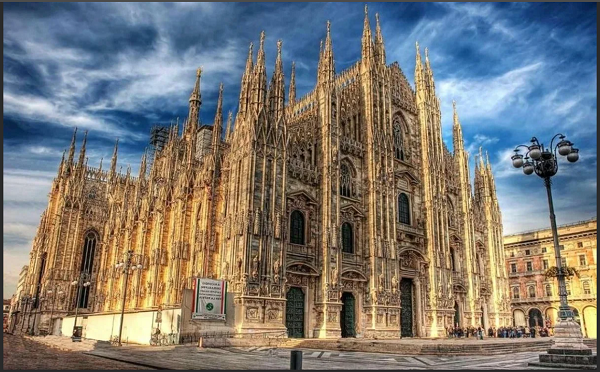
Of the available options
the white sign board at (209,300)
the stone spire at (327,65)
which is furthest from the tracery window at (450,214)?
the white sign board at (209,300)

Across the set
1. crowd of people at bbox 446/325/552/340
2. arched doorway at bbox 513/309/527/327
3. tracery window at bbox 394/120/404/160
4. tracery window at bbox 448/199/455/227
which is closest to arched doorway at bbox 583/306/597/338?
arched doorway at bbox 513/309/527/327

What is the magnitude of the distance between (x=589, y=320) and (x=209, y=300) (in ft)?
162

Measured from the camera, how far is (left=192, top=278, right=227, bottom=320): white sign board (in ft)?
79.8

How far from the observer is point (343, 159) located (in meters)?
35.3

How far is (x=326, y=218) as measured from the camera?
3158 centimetres

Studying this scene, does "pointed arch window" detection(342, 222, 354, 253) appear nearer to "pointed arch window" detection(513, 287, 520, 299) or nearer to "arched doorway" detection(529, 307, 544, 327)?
"arched doorway" detection(529, 307, 544, 327)

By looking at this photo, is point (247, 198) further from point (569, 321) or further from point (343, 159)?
point (569, 321)

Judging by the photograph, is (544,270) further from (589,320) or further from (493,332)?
(493,332)

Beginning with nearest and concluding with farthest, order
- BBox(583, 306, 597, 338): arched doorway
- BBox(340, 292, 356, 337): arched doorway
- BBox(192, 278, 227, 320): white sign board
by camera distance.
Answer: BBox(192, 278, 227, 320): white sign board, BBox(340, 292, 356, 337): arched doorway, BBox(583, 306, 597, 338): arched doorway

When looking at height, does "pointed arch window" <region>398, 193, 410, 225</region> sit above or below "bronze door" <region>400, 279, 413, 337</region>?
above

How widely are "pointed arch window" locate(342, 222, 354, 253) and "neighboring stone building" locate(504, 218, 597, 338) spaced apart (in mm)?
30242

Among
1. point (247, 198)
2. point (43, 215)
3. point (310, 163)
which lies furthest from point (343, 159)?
point (43, 215)

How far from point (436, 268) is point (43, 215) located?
4962 cm

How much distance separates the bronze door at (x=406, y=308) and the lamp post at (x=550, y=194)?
20.2m
